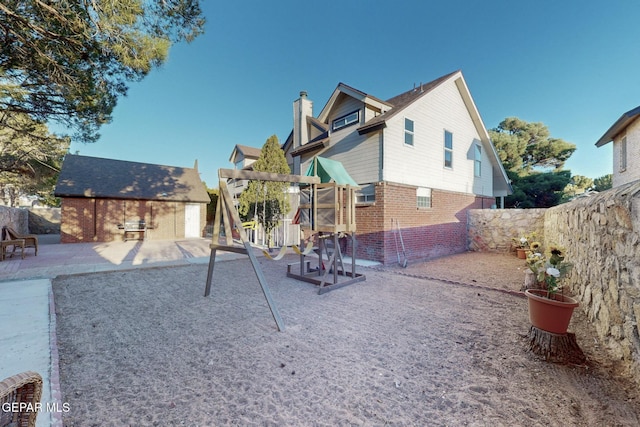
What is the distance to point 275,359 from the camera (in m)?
2.87

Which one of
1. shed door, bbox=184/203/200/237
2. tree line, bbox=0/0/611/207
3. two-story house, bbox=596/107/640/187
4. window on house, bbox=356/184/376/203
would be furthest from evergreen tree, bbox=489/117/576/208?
shed door, bbox=184/203/200/237

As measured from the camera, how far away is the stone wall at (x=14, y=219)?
11.0 meters

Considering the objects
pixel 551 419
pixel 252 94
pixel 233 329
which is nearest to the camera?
pixel 551 419

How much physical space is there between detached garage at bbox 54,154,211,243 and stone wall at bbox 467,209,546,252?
1588 cm

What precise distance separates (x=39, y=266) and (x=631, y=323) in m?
12.2

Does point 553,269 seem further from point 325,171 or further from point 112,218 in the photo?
point 112,218

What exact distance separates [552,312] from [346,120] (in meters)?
8.72

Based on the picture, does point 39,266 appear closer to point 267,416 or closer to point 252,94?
point 267,416

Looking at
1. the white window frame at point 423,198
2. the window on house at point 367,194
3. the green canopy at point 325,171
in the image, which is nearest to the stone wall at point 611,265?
the white window frame at point 423,198

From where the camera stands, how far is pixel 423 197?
9898 millimetres

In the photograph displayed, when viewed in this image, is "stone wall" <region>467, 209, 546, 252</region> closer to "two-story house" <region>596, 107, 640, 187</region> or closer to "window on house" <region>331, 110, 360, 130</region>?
"two-story house" <region>596, 107, 640, 187</region>

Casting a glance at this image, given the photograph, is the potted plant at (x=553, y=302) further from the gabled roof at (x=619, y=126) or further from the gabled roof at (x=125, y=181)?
the gabled roof at (x=125, y=181)

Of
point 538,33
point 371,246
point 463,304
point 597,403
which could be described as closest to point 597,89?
point 538,33

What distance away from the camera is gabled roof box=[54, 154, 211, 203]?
14.2 m
